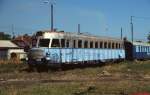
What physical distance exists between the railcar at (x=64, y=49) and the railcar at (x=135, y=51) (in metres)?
14.7

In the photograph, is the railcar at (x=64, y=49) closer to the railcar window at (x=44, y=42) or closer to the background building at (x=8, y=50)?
the railcar window at (x=44, y=42)

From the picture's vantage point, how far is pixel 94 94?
15.3 m

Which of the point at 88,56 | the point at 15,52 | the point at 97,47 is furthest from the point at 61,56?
the point at 15,52

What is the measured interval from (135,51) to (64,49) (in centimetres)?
2444

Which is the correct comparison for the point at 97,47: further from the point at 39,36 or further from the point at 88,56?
the point at 39,36

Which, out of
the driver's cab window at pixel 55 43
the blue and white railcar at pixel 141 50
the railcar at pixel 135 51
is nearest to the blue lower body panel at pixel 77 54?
the driver's cab window at pixel 55 43

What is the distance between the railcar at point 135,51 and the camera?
5330 cm

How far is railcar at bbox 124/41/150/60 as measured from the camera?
53.3 m

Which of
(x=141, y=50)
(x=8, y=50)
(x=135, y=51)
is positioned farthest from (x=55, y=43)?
(x=8, y=50)

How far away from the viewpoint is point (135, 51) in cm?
5494

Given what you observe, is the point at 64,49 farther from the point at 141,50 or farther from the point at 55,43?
the point at 141,50

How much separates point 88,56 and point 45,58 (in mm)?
6454

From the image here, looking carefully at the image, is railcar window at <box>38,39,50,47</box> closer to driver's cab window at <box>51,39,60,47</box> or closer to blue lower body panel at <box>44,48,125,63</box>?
driver's cab window at <box>51,39,60,47</box>

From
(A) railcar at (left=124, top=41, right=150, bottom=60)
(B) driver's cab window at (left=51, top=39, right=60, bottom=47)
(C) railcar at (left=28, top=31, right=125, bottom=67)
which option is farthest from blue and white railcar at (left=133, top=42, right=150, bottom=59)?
(B) driver's cab window at (left=51, top=39, right=60, bottom=47)
